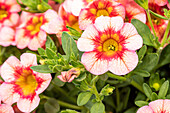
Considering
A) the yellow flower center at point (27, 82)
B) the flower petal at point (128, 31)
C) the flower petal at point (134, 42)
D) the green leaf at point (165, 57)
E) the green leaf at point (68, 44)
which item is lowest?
the yellow flower center at point (27, 82)

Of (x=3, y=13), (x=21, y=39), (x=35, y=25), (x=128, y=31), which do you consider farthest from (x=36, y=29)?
(x=128, y=31)

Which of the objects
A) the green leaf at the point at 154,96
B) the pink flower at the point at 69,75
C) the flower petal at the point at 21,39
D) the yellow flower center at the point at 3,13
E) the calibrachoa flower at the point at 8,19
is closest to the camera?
the pink flower at the point at 69,75

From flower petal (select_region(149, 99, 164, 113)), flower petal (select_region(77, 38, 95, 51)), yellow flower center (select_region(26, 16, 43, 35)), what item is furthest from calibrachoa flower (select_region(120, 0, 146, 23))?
yellow flower center (select_region(26, 16, 43, 35))

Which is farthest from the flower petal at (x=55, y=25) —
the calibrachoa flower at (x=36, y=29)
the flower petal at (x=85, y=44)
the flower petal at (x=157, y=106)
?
the flower petal at (x=157, y=106)

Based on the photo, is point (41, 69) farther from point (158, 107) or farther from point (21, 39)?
point (158, 107)

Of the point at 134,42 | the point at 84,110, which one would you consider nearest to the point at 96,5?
the point at 134,42

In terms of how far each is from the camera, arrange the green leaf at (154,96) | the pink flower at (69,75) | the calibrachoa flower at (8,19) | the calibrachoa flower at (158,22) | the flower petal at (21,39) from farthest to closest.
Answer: the calibrachoa flower at (8,19) < the flower petal at (21,39) < the calibrachoa flower at (158,22) < the green leaf at (154,96) < the pink flower at (69,75)

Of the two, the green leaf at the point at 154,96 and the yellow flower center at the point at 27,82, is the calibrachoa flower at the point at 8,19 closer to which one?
the yellow flower center at the point at 27,82
